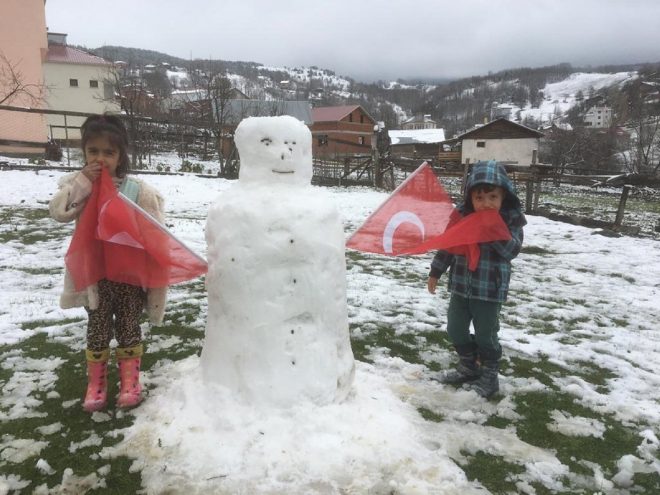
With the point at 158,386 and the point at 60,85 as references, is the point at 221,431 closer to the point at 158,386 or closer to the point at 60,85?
the point at 158,386

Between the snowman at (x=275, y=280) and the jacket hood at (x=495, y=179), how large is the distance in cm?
100

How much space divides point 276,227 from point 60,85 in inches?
1354

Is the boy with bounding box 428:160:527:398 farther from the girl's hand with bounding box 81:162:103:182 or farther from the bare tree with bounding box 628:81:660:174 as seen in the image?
the bare tree with bounding box 628:81:660:174

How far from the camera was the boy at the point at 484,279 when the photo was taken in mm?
3174

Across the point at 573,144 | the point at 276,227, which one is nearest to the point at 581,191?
the point at 573,144

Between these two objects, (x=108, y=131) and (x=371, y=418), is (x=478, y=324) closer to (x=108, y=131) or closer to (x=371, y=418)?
(x=371, y=418)

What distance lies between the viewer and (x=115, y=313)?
300 centimetres

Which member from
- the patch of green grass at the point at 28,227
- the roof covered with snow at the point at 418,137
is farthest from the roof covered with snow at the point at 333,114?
the patch of green grass at the point at 28,227

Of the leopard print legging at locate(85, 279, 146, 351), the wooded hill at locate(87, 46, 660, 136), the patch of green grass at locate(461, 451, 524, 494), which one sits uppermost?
the wooded hill at locate(87, 46, 660, 136)

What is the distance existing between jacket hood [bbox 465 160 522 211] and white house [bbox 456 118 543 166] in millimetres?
39977

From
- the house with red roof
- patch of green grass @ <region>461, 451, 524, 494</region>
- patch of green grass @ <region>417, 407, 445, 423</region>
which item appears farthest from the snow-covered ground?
patch of green grass @ <region>461, 451, 524, 494</region>

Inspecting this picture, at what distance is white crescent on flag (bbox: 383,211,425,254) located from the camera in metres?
3.49

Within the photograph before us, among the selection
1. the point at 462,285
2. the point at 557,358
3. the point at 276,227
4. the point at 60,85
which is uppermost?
the point at 60,85

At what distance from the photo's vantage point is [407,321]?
16.1ft
